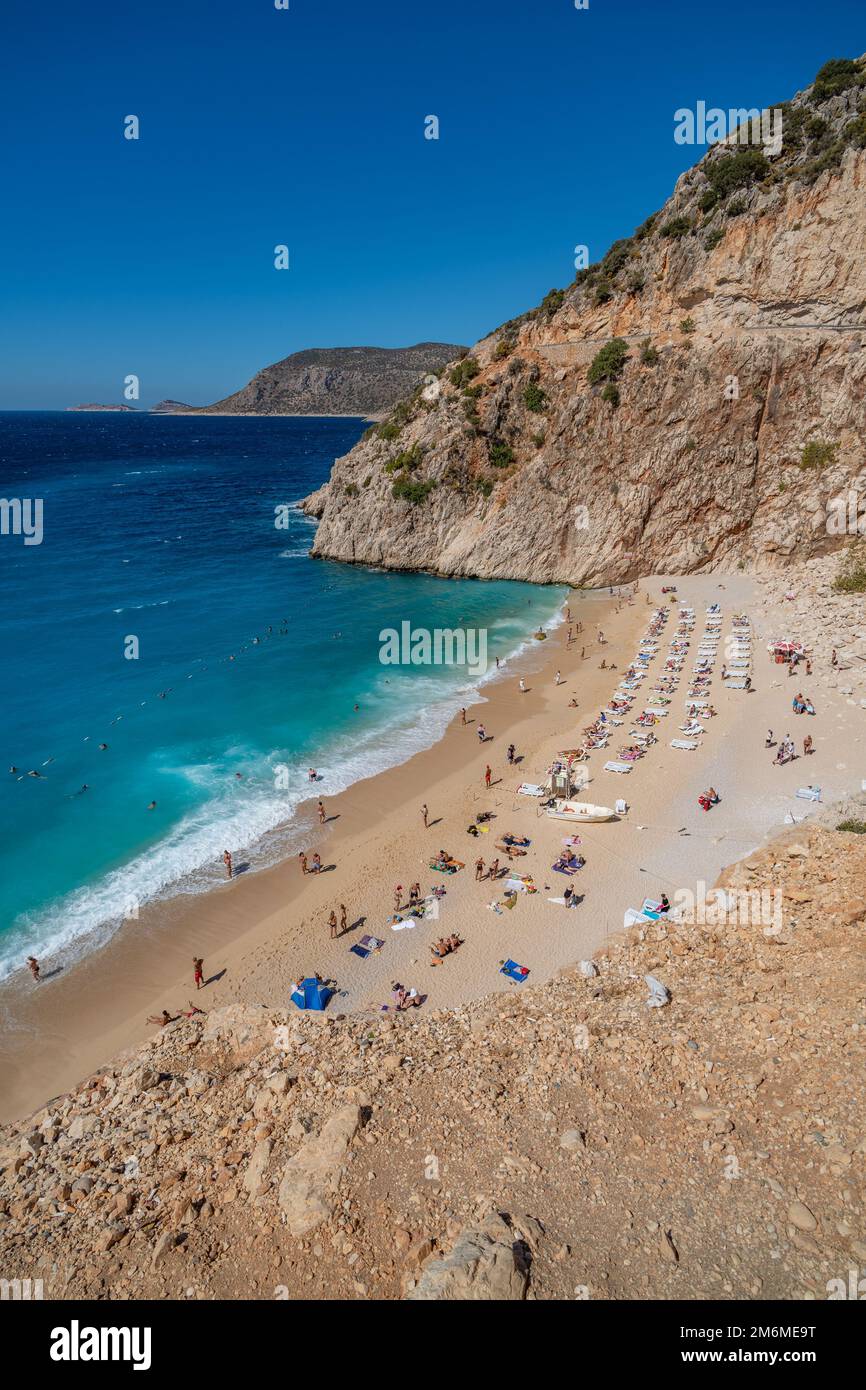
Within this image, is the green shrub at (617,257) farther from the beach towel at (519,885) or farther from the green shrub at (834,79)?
the beach towel at (519,885)

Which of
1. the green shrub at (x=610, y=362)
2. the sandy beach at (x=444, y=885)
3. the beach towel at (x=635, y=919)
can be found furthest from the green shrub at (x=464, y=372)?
the beach towel at (x=635, y=919)

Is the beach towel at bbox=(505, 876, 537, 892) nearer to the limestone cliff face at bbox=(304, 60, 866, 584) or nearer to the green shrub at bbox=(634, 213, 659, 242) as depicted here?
the limestone cliff face at bbox=(304, 60, 866, 584)

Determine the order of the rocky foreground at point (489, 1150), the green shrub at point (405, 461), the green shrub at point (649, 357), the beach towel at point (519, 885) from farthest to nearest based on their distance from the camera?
the green shrub at point (405, 461)
the green shrub at point (649, 357)
the beach towel at point (519, 885)
the rocky foreground at point (489, 1150)

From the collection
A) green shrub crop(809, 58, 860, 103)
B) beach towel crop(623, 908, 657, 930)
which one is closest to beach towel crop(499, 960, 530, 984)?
beach towel crop(623, 908, 657, 930)

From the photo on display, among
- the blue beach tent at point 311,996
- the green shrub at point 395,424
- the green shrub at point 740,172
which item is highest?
the green shrub at point 740,172

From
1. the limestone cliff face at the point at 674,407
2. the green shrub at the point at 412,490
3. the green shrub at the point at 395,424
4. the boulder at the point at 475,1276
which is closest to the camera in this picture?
the boulder at the point at 475,1276

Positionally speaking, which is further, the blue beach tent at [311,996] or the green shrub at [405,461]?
the green shrub at [405,461]

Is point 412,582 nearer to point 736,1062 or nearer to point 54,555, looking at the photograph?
point 54,555

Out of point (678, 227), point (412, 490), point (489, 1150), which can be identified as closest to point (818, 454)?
point (678, 227)
